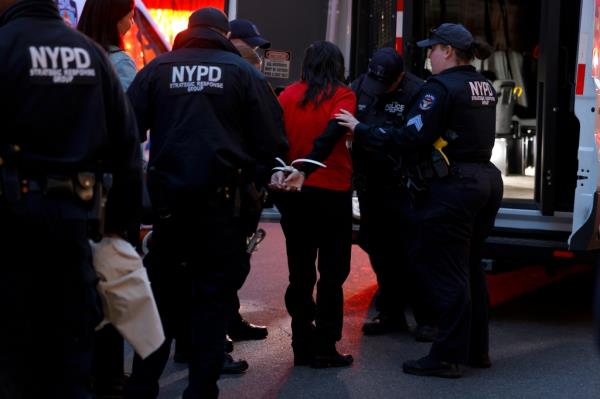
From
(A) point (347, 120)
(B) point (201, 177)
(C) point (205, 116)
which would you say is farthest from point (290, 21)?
(B) point (201, 177)

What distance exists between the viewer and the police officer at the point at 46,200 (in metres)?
3.39

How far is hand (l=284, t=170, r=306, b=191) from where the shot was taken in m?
5.40

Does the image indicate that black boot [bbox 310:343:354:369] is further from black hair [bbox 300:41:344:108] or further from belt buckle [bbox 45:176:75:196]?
belt buckle [bbox 45:176:75:196]

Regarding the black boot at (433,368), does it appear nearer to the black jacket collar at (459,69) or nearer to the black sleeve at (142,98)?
the black jacket collar at (459,69)

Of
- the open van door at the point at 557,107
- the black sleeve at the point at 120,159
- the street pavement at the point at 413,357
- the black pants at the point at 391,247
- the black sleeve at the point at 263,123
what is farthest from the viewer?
the open van door at the point at 557,107

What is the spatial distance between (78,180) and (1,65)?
0.43 m

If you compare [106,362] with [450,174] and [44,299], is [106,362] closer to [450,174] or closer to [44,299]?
[44,299]

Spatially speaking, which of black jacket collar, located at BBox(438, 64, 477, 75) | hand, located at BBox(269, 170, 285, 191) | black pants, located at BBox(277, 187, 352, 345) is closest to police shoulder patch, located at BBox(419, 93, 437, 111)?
black jacket collar, located at BBox(438, 64, 477, 75)

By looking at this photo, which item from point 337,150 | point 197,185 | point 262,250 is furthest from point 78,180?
point 262,250

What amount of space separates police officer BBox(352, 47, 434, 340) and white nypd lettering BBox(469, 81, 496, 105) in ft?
1.89

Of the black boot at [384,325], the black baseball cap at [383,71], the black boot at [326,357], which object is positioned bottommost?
the black boot at [384,325]

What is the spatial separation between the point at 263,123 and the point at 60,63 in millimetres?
1369

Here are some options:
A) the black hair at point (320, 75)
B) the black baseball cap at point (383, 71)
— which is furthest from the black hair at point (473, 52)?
the black hair at point (320, 75)

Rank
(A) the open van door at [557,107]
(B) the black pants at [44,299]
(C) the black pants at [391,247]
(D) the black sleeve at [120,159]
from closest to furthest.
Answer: (B) the black pants at [44,299]
(D) the black sleeve at [120,159]
(C) the black pants at [391,247]
(A) the open van door at [557,107]
